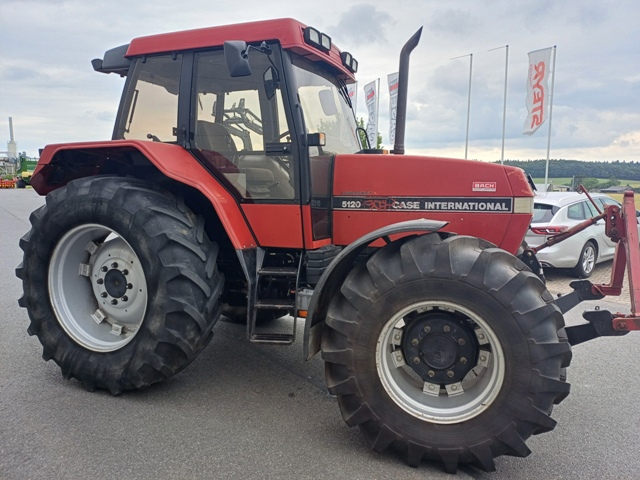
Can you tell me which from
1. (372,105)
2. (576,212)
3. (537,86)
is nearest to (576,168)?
(537,86)

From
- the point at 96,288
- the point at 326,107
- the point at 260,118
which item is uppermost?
the point at 326,107

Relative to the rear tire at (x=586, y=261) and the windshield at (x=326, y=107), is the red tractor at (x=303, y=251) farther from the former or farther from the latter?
the rear tire at (x=586, y=261)

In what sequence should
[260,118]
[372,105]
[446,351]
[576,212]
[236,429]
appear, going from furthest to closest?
[372,105] → [576,212] → [260,118] → [236,429] → [446,351]

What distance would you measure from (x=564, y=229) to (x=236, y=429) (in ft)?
23.6

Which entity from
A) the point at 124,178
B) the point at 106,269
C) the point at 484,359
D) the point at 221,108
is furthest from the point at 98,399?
the point at 484,359

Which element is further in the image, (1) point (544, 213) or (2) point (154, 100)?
(1) point (544, 213)

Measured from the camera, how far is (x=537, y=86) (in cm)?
1627

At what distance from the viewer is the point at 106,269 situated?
3.74 meters

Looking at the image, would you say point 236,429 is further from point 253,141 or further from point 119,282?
point 253,141

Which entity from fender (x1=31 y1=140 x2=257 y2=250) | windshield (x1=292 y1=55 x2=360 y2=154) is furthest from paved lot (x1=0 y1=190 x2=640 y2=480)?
windshield (x1=292 y1=55 x2=360 y2=154)

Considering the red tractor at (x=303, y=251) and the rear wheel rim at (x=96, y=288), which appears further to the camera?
the rear wheel rim at (x=96, y=288)

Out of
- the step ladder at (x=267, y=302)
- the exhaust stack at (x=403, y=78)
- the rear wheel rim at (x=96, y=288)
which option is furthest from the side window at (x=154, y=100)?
the exhaust stack at (x=403, y=78)

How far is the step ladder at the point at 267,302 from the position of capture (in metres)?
3.27

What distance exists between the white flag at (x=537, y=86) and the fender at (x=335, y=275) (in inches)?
612
